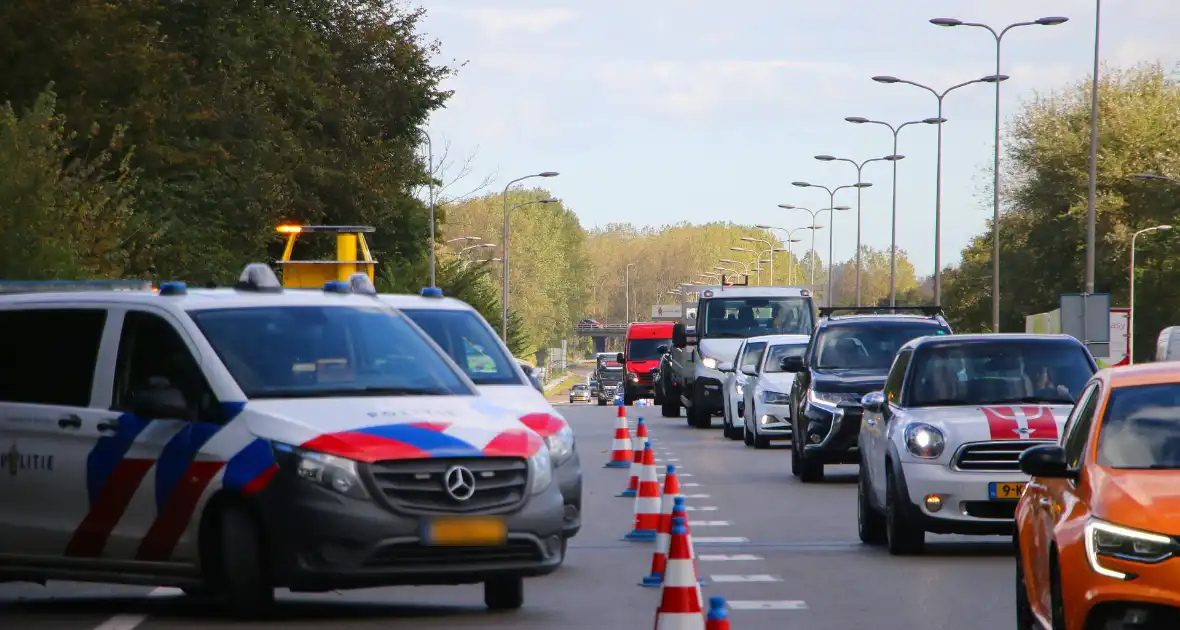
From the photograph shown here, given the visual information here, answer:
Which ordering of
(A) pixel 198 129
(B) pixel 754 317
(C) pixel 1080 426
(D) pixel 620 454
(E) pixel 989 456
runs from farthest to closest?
(A) pixel 198 129
(B) pixel 754 317
(D) pixel 620 454
(E) pixel 989 456
(C) pixel 1080 426

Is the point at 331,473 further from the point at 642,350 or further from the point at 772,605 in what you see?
the point at 642,350

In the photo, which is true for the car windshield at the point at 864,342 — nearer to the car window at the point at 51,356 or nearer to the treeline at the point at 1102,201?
the car window at the point at 51,356

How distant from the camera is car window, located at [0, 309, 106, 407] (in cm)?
1288

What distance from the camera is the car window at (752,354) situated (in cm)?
3775

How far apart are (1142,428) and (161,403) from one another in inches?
200

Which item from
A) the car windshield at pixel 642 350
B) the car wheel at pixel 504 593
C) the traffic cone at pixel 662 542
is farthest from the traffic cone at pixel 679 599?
the car windshield at pixel 642 350

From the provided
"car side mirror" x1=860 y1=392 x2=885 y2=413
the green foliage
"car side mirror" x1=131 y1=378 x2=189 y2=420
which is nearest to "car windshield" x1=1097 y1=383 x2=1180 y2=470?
"car side mirror" x1=131 y1=378 x2=189 y2=420

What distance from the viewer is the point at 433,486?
1152cm

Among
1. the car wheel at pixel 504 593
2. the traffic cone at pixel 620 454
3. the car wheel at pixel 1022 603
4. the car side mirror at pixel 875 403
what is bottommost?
the traffic cone at pixel 620 454

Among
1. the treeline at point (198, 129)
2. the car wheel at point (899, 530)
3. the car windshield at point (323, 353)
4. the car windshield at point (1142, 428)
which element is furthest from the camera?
the treeline at point (198, 129)

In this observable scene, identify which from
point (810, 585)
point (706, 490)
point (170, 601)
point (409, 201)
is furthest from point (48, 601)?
point (409, 201)

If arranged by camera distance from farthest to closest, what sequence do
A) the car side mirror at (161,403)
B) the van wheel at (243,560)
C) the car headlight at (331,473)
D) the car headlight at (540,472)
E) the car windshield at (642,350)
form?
the car windshield at (642,350), the car side mirror at (161,403), the car headlight at (540,472), the van wheel at (243,560), the car headlight at (331,473)

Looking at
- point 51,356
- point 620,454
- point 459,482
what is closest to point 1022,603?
point 459,482

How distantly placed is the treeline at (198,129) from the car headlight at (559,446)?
2041cm
